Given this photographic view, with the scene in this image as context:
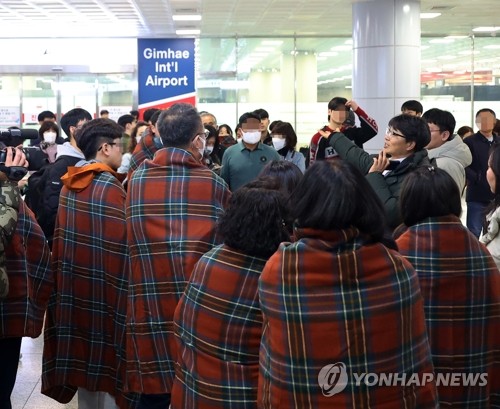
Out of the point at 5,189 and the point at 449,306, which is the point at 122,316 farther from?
the point at 449,306

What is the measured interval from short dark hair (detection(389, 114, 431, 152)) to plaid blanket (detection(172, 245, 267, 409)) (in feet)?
6.10

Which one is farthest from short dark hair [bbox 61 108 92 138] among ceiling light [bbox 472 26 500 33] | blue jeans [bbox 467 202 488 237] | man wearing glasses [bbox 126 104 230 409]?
ceiling light [bbox 472 26 500 33]

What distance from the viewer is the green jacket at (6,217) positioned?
310 centimetres

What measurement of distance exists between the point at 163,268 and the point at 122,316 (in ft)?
2.19

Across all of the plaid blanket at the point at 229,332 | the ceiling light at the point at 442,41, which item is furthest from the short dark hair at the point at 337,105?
the ceiling light at the point at 442,41

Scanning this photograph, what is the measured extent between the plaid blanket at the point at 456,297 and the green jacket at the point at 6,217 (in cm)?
153

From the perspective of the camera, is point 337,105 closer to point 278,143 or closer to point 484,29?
point 278,143

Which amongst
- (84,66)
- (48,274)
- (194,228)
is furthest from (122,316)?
(84,66)

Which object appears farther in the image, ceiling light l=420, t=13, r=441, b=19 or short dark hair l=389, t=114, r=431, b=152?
ceiling light l=420, t=13, r=441, b=19

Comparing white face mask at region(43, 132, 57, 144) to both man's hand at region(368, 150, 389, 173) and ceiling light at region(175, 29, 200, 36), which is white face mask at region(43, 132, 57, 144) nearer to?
man's hand at region(368, 150, 389, 173)

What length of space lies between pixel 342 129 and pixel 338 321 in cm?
367

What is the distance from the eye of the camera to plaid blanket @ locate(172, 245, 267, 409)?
252cm

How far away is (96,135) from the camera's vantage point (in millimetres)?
4125

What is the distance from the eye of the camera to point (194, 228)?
344 cm
